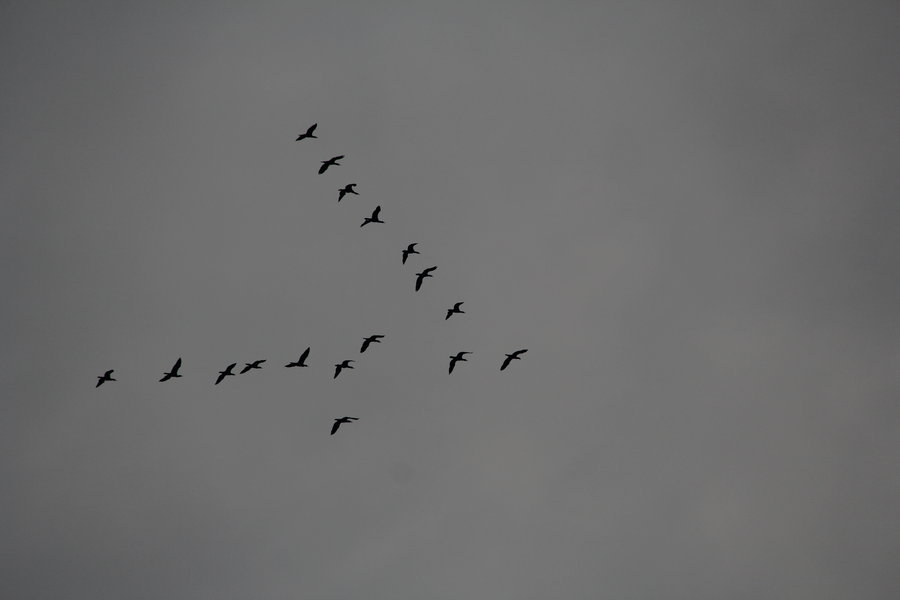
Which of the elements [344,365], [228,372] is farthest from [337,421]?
[228,372]

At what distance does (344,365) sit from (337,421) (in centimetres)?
740

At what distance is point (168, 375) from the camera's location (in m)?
100

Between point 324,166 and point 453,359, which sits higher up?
point 324,166

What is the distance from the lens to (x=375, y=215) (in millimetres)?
97062

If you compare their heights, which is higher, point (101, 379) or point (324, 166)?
point (324, 166)

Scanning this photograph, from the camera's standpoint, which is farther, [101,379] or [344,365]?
[101,379]

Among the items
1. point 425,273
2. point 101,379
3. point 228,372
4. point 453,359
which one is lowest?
point 101,379

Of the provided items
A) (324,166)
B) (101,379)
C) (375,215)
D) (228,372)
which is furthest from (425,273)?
(101,379)

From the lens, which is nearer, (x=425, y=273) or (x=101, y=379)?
(x=425, y=273)

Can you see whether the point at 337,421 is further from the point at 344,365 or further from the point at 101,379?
the point at 101,379

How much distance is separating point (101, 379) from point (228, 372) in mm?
17047

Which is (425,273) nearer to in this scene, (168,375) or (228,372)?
(228,372)

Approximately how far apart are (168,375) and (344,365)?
22804 millimetres

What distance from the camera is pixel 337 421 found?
98500 millimetres
